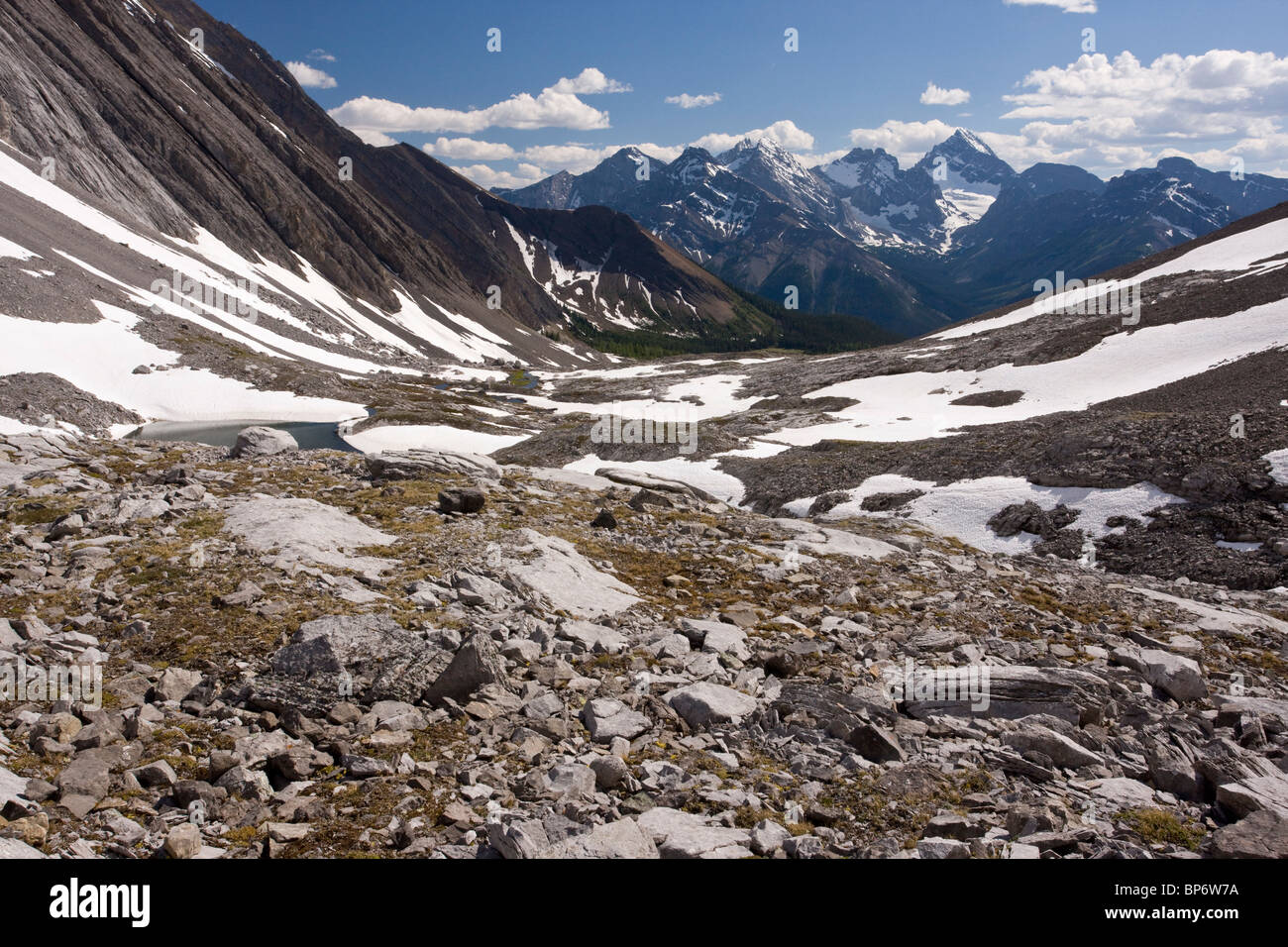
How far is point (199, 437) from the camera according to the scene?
203 feet

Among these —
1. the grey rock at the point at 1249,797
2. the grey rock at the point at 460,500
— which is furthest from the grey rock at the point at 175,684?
the grey rock at the point at 1249,797

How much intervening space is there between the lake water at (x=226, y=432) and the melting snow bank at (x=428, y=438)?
1737mm

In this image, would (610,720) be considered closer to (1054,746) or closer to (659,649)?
(659,649)

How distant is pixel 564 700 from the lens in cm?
1045

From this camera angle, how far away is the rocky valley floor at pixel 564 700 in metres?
7.41

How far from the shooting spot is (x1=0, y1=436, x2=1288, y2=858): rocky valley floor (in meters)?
7.41

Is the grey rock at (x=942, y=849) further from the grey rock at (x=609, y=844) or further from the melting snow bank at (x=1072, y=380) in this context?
the melting snow bank at (x=1072, y=380)

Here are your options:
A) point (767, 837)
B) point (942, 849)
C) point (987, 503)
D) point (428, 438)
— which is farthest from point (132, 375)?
point (942, 849)

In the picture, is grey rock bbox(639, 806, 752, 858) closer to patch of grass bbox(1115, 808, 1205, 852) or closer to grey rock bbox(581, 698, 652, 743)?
grey rock bbox(581, 698, 652, 743)

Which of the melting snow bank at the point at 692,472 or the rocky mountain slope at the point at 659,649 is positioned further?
the melting snow bank at the point at 692,472

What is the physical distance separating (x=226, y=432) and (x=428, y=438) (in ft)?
65.0

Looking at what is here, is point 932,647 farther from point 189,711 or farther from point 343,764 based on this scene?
point 189,711

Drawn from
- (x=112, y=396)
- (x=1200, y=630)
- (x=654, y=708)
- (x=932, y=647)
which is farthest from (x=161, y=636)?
(x=112, y=396)

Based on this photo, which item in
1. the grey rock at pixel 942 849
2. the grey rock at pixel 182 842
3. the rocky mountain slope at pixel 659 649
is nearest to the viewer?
the grey rock at pixel 182 842
